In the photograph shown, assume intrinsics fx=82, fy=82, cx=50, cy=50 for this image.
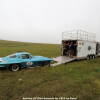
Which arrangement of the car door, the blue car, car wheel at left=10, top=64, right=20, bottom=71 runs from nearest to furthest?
1. the blue car
2. car wheel at left=10, top=64, right=20, bottom=71
3. the car door

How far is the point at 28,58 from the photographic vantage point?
21.9 ft

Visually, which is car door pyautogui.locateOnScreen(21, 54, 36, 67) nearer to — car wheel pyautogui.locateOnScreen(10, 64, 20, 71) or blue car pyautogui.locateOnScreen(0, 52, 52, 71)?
blue car pyautogui.locateOnScreen(0, 52, 52, 71)

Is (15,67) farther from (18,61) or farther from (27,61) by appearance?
(27,61)

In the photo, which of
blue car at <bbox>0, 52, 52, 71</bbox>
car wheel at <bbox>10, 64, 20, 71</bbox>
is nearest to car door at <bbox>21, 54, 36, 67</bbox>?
blue car at <bbox>0, 52, 52, 71</bbox>

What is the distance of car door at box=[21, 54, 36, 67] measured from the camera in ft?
20.9

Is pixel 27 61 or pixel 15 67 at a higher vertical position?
pixel 27 61

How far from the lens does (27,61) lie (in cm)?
647

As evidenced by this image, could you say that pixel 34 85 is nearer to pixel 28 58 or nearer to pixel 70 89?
pixel 70 89

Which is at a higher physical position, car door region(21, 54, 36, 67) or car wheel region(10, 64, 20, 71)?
car door region(21, 54, 36, 67)

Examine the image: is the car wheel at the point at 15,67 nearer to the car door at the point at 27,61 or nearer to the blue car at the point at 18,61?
the blue car at the point at 18,61

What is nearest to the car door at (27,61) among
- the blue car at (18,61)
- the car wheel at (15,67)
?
the blue car at (18,61)

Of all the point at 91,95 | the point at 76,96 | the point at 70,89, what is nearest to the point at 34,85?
the point at 70,89

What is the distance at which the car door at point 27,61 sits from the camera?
6380mm

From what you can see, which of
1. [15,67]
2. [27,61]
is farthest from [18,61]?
[27,61]
